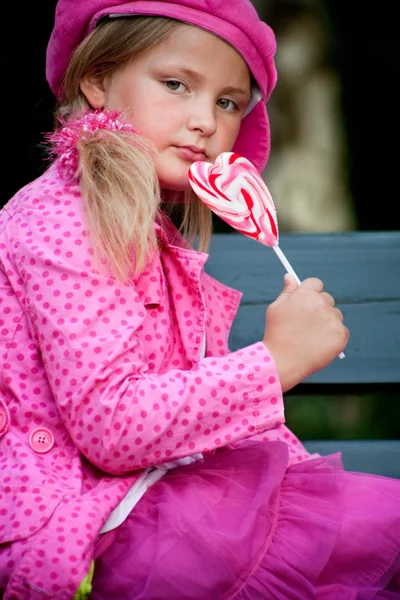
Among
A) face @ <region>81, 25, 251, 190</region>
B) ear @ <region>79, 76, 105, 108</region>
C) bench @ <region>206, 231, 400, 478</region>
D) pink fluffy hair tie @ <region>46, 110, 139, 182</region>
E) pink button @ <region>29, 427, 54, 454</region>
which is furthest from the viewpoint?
bench @ <region>206, 231, 400, 478</region>

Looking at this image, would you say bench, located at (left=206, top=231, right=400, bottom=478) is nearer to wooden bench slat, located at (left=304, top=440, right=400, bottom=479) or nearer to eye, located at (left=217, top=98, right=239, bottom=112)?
wooden bench slat, located at (left=304, top=440, right=400, bottom=479)

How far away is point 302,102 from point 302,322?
167 centimetres

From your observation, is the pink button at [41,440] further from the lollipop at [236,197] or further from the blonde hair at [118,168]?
the lollipop at [236,197]

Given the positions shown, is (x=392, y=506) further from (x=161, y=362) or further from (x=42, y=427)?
(x=42, y=427)

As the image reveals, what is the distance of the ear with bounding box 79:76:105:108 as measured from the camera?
7.11 ft

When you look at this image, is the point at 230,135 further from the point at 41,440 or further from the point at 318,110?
the point at 318,110

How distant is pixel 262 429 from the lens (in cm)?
179

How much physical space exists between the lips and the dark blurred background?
1.18m

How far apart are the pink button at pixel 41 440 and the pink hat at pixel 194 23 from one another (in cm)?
96

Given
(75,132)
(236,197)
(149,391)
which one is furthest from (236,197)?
(149,391)

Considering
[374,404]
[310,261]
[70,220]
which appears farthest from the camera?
[374,404]

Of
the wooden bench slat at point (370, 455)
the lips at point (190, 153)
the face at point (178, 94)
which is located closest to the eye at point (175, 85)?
the face at point (178, 94)

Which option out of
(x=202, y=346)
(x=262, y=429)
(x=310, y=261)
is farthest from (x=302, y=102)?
(x=262, y=429)

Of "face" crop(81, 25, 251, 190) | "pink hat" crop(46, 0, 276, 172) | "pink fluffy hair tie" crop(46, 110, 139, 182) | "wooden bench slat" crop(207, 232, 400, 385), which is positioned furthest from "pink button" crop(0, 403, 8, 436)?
"wooden bench slat" crop(207, 232, 400, 385)
